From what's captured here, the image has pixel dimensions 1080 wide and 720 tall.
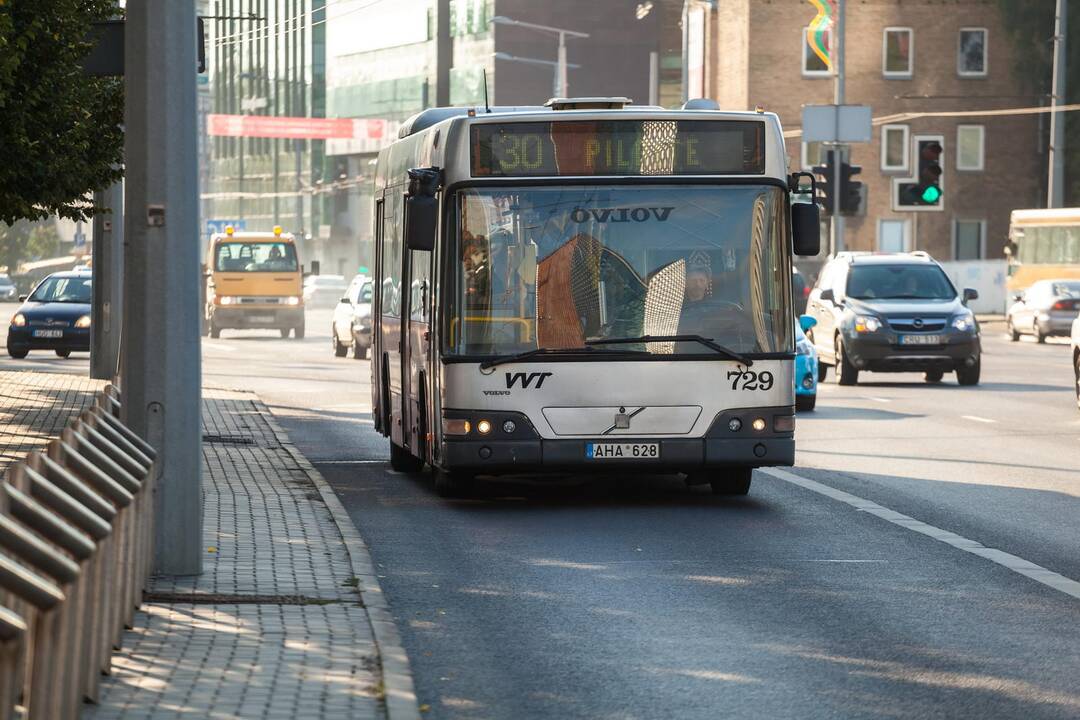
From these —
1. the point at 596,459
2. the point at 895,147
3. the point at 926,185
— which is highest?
the point at 895,147

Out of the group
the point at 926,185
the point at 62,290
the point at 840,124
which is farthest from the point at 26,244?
the point at 926,185

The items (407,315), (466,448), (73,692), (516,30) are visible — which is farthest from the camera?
(516,30)

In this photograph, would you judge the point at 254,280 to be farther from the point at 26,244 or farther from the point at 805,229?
the point at 26,244

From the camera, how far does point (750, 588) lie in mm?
10828

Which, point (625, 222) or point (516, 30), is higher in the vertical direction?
point (516, 30)

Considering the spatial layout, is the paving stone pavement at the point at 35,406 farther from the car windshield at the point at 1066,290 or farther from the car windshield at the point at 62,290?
the car windshield at the point at 1066,290

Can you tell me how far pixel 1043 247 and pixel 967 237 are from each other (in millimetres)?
22703

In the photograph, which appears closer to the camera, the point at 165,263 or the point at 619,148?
the point at 165,263

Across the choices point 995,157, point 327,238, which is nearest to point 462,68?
point 327,238

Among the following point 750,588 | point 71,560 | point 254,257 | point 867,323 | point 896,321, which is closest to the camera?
point 71,560

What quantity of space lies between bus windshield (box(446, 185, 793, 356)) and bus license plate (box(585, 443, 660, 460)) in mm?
624

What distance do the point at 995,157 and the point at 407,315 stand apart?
220ft

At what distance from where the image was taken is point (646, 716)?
759 centimetres

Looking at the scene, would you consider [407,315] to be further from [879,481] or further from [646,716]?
[646,716]
